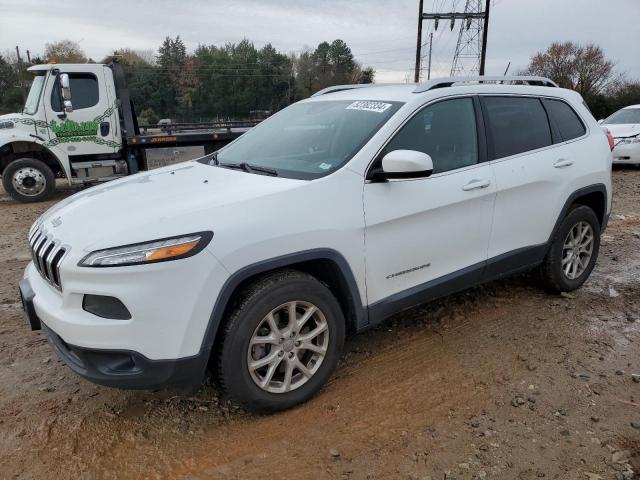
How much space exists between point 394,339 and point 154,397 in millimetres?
1739

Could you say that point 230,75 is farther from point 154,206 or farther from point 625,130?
point 154,206

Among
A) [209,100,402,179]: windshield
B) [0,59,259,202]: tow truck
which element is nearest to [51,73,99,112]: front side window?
A: [0,59,259,202]: tow truck

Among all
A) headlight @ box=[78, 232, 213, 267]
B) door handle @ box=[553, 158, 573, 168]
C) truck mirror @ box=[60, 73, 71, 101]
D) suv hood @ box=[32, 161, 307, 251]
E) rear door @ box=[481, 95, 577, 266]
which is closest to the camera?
headlight @ box=[78, 232, 213, 267]

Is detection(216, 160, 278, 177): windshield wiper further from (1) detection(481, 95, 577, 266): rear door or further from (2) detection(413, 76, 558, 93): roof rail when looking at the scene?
(1) detection(481, 95, 577, 266): rear door

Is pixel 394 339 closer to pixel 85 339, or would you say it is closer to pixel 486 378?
pixel 486 378

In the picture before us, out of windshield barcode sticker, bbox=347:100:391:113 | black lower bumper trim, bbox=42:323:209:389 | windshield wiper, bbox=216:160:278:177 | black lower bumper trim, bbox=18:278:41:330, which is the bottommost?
black lower bumper trim, bbox=42:323:209:389

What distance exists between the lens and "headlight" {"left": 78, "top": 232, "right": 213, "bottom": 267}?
2.38 meters

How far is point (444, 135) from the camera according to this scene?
3.51 metres

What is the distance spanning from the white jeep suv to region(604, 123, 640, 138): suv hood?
9.33 meters

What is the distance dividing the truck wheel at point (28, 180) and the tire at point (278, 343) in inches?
361

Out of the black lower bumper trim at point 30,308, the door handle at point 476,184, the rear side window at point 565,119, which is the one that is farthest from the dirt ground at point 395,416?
the rear side window at point 565,119

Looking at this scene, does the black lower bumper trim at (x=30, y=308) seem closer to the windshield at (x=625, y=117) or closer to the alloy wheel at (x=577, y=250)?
the alloy wheel at (x=577, y=250)

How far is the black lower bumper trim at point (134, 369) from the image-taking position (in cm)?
246

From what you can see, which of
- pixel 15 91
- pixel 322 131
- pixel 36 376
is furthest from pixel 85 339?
pixel 15 91
